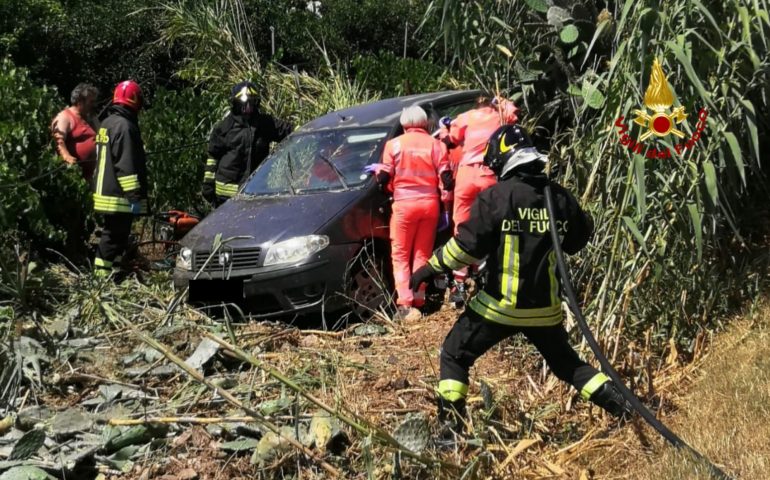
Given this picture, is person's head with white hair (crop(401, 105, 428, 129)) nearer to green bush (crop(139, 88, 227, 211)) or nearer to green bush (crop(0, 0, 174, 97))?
green bush (crop(139, 88, 227, 211))

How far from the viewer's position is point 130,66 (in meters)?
16.6

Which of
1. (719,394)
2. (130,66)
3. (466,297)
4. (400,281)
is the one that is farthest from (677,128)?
(130,66)

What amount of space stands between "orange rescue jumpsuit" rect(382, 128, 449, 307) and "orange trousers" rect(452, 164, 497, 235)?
0.16 meters

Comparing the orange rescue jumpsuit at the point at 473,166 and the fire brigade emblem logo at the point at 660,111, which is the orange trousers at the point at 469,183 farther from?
the fire brigade emblem logo at the point at 660,111

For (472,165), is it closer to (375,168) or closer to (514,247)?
(375,168)

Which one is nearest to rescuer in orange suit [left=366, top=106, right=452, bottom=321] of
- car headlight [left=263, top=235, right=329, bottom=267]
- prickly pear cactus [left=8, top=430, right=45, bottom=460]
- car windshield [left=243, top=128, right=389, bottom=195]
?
car windshield [left=243, top=128, right=389, bottom=195]

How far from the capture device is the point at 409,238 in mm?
6641

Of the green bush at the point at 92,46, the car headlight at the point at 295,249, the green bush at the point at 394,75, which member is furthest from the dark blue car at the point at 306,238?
the green bush at the point at 92,46

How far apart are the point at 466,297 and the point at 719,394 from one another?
6.80 ft

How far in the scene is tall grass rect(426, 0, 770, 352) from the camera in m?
4.96

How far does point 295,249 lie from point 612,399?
269 centimetres

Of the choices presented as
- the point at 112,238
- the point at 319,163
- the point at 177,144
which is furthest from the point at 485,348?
the point at 177,144

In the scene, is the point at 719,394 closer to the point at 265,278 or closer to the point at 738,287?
the point at 738,287

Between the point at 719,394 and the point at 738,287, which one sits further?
the point at 738,287
